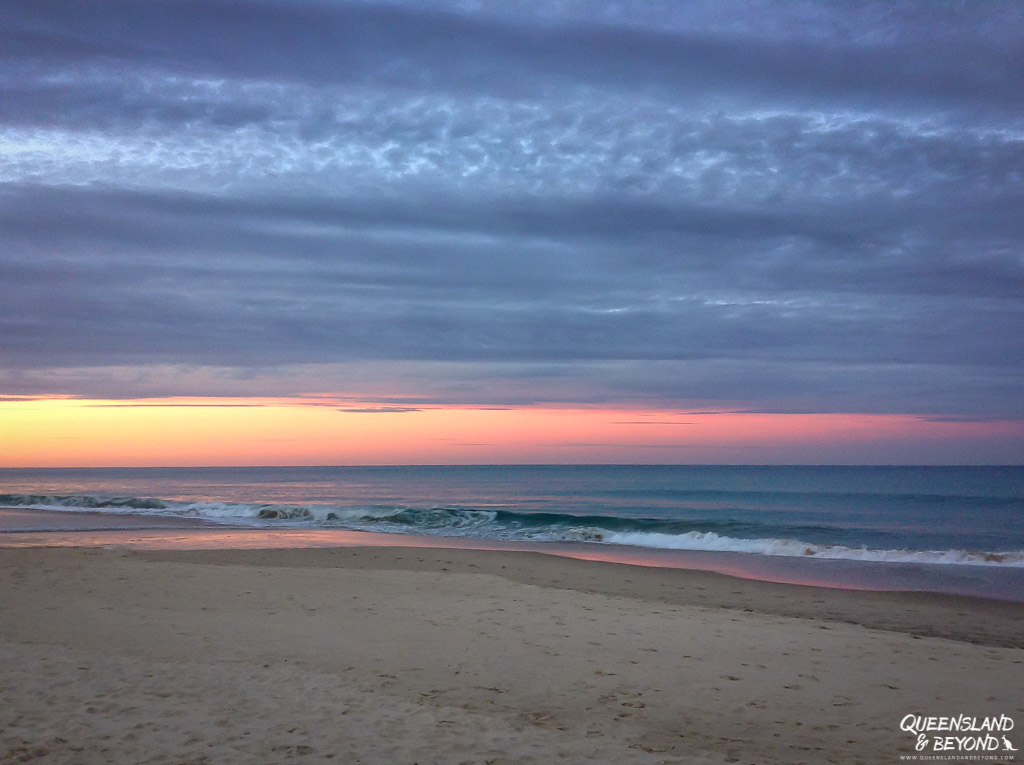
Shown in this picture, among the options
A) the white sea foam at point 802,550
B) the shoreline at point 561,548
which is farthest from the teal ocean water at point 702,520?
the shoreline at point 561,548

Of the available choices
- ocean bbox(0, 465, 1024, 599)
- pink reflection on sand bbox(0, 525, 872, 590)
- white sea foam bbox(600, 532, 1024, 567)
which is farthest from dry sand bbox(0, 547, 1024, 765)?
ocean bbox(0, 465, 1024, 599)

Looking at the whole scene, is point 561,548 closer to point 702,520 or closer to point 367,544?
point 367,544

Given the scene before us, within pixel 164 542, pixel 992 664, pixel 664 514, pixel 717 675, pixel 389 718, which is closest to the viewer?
pixel 389 718

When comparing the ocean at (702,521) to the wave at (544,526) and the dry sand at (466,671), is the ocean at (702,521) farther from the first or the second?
the dry sand at (466,671)

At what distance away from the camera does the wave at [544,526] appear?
68.7 feet

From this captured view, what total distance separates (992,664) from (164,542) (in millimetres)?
19904

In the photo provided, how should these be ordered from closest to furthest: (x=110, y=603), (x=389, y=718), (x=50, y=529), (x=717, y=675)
Result: (x=389, y=718), (x=717, y=675), (x=110, y=603), (x=50, y=529)

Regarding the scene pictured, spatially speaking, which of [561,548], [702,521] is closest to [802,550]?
[561,548]

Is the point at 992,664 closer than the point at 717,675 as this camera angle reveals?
No

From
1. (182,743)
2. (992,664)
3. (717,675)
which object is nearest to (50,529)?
(182,743)

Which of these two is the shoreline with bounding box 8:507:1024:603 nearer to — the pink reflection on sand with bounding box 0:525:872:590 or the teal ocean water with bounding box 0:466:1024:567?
the pink reflection on sand with bounding box 0:525:872:590

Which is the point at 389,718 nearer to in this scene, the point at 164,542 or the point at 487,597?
the point at 487,597

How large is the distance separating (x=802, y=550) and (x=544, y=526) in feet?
41.8

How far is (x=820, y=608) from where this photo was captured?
40.8ft
